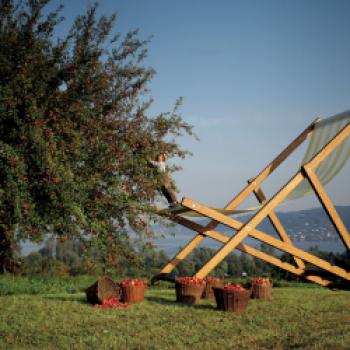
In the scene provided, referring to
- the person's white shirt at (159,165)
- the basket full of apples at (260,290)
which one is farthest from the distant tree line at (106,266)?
the person's white shirt at (159,165)

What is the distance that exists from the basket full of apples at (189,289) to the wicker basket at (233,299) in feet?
1.97

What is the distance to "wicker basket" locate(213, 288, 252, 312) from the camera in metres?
6.40

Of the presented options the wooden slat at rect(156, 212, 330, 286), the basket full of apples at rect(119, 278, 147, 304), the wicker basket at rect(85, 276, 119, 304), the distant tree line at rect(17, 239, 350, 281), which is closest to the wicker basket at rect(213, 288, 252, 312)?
the distant tree line at rect(17, 239, 350, 281)

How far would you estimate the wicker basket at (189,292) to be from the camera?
7074 millimetres

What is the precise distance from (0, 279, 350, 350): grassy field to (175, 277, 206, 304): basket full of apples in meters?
0.16

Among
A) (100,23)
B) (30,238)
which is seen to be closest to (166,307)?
(30,238)

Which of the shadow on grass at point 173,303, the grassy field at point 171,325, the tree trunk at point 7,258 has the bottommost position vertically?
the grassy field at point 171,325

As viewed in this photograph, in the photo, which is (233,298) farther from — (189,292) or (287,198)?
(287,198)

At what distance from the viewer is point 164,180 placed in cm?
887

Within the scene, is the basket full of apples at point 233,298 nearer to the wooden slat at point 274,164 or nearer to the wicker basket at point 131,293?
the wicker basket at point 131,293

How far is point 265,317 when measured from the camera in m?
6.08

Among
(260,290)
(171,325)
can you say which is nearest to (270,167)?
(260,290)

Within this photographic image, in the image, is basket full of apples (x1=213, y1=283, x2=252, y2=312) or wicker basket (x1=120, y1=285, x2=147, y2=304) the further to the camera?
wicker basket (x1=120, y1=285, x2=147, y2=304)

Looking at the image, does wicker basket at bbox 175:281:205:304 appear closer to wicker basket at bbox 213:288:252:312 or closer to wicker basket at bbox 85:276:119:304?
wicker basket at bbox 213:288:252:312
